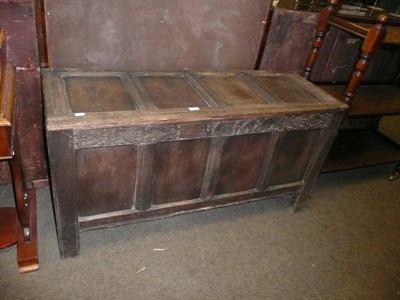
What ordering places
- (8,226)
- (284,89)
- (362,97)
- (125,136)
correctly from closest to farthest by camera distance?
(125,136), (8,226), (284,89), (362,97)

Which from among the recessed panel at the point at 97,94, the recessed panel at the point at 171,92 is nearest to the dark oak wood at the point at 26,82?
the recessed panel at the point at 97,94

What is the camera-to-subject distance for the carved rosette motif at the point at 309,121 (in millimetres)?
1856

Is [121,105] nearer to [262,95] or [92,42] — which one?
[92,42]

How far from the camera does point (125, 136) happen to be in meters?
1.49

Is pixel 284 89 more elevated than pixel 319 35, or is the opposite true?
pixel 319 35

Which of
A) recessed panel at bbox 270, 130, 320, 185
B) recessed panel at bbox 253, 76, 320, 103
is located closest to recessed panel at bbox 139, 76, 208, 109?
recessed panel at bbox 253, 76, 320, 103

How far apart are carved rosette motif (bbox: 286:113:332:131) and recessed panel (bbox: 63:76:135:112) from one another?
35.0 inches

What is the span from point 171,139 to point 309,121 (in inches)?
33.1

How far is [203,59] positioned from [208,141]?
656 millimetres

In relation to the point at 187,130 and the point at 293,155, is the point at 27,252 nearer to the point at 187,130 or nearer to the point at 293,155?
the point at 187,130

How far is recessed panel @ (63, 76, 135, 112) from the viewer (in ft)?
4.93

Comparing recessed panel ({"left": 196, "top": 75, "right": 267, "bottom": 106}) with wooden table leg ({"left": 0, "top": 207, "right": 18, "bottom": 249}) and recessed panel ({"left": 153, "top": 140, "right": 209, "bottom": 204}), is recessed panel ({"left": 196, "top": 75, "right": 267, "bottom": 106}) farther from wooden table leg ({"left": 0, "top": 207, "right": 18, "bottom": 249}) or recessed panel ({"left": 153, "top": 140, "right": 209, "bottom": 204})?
wooden table leg ({"left": 0, "top": 207, "right": 18, "bottom": 249})

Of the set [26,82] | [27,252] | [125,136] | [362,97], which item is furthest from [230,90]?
[27,252]

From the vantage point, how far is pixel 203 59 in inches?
82.5
